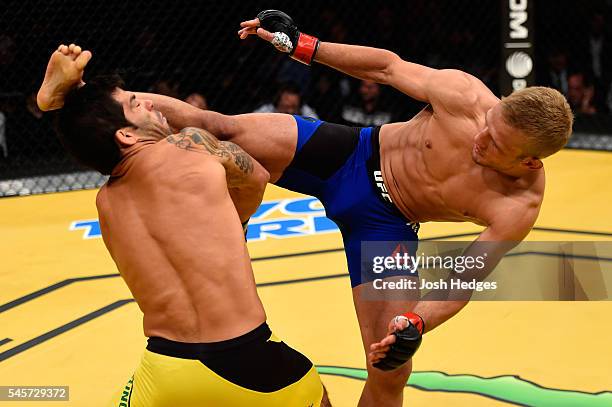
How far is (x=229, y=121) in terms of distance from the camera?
3.04 m

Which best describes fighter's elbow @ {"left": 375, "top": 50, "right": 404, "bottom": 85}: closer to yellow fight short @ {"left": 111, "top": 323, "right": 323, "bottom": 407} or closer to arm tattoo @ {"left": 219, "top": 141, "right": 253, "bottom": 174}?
arm tattoo @ {"left": 219, "top": 141, "right": 253, "bottom": 174}

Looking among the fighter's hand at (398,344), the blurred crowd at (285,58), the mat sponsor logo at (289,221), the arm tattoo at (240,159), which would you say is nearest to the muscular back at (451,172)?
the fighter's hand at (398,344)

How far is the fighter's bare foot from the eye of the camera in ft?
8.46

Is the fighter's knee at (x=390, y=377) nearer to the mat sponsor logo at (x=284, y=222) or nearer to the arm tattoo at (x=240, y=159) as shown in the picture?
Result: the arm tattoo at (x=240, y=159)

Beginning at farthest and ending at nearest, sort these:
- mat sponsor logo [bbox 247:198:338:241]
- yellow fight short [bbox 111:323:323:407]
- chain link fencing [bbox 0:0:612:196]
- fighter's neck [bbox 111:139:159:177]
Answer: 1. chain link fencing [bbox 0:0:612:196]
2. mat sponsor logo [bbox 247:198:338:241]
3. fighter's neck [bbox 111:139:159:177]
4. yellow fight short [bbox 111:323:323:407]

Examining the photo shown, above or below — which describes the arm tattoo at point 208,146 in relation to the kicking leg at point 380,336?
above

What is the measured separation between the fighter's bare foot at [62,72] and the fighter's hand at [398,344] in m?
1.07

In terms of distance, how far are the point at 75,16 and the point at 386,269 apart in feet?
12.3

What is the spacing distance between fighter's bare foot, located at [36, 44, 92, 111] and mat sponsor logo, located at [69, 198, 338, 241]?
255cm

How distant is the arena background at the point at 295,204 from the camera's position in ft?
11.8

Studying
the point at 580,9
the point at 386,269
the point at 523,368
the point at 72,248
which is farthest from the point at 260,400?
the point at 580,9

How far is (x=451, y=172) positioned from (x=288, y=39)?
0.69 m

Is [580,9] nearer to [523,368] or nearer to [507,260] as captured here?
[507,260]

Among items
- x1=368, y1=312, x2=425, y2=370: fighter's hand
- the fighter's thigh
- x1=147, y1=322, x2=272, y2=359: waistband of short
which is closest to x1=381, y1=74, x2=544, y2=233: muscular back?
the fighter's thigh
